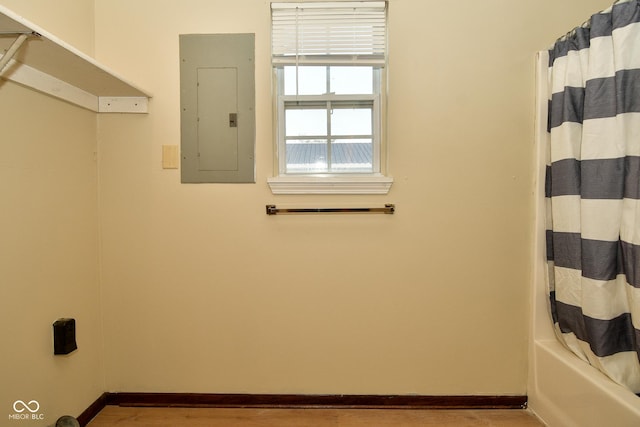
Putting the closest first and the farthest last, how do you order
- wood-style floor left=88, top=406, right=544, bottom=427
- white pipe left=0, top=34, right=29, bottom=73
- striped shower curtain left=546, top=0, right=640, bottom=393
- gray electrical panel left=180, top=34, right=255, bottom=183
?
white pipe left=0, top=34, right=29, bottom=73, striped shower curtain left=546, top=0, right=640, bottom=393, wood-style floor left=88, top=406, right=544, bottom=427, gray electrical panel left=180, top=34, right=255, bottom=183

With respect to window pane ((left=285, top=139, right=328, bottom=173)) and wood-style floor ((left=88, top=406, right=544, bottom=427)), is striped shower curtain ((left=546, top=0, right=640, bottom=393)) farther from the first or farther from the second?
window pane ((left=285, top=139, right=328, bottom=173))

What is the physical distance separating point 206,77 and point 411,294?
1.60m

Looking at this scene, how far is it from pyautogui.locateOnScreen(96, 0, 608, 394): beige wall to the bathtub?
0.06 metres

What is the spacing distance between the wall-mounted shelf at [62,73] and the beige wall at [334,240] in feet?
A: 0.27

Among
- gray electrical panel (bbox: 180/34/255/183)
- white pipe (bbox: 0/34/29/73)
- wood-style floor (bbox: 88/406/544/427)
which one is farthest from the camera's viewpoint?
gray electrical panel (bbox: 180/34/255/183)

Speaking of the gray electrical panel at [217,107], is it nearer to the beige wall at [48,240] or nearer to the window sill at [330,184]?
the window sill at [330,184]

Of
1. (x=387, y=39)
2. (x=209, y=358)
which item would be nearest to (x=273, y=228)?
(x=209, y=358)

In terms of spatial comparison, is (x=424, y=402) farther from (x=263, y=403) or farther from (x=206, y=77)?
(x=206, y=77)

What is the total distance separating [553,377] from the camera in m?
1.52

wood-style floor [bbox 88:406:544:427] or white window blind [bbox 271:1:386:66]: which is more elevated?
white window blind [bbox 271:1:386:66]

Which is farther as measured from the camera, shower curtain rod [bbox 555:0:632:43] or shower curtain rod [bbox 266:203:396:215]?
shower curtain rod [bbox 266:203:396:215]

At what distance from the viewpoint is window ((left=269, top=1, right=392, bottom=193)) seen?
1670 mm

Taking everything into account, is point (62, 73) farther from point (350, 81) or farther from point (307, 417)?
point (307, 417)

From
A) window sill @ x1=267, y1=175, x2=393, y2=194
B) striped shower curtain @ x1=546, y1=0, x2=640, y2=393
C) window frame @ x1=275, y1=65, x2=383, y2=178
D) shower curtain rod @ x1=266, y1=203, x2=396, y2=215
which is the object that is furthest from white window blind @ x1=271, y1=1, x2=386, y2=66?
striped shower curtain @ x1=546, y1=0, x2=640, y2=393
